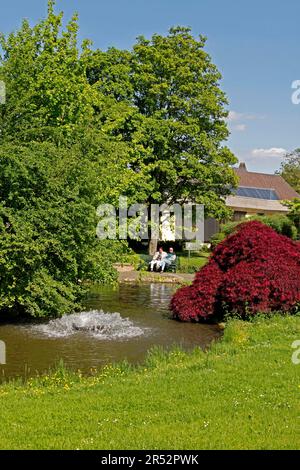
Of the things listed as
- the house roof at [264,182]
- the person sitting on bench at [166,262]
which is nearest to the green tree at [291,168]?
the house roof at [264,182]

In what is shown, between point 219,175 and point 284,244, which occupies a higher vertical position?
point 219,175

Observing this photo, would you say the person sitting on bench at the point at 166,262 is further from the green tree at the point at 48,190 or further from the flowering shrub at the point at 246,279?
the flowering shrub at the point at 246,279

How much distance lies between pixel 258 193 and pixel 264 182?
4790 mm

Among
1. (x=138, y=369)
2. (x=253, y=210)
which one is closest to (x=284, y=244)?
(x=138, y=369)

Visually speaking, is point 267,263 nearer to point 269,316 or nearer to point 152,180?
point 269,316

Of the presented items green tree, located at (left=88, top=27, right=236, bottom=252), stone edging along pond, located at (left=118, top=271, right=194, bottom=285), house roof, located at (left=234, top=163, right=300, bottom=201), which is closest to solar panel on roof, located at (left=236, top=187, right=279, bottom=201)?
house roof, located at (left=234, top=163, right=300, bottom=201)

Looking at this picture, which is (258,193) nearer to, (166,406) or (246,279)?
(246,279)

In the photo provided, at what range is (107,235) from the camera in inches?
736

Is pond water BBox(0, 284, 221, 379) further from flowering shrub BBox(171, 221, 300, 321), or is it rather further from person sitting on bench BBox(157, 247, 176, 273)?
person sitting on bench BBox(157, 247, 176, 273)

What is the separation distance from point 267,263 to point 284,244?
1502mm

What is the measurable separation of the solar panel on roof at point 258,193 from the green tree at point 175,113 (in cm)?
2073

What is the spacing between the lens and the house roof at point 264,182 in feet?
208

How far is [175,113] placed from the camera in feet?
124
